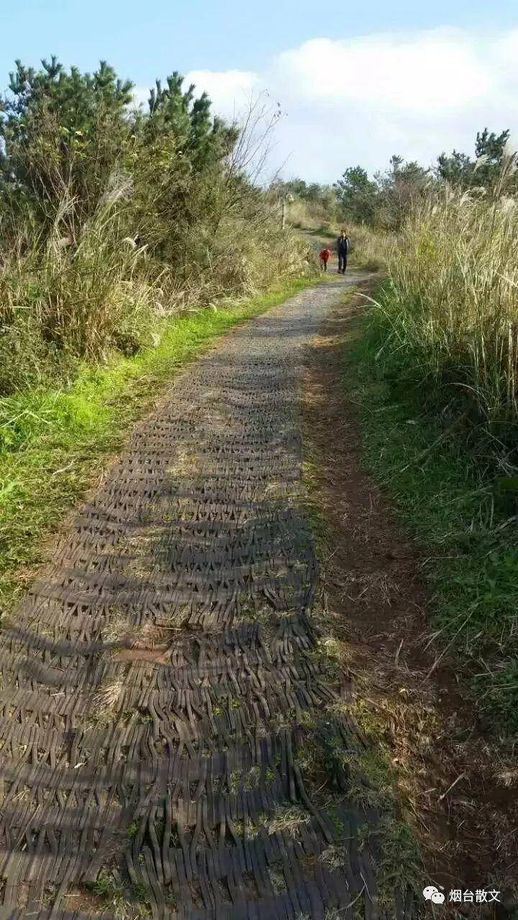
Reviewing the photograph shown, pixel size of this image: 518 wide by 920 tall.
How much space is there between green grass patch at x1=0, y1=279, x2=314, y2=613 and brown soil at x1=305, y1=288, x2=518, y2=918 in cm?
150

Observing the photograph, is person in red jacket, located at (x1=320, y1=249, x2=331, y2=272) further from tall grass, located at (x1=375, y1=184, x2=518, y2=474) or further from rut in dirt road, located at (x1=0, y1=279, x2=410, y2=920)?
rut in dirt road, located at (x1=0, y1=279, x2=410, y2=920)

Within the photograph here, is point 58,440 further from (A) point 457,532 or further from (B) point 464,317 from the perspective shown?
(B) point 464,317

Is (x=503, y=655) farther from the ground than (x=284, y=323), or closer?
closer

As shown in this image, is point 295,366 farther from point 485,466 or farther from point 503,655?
point 503,655

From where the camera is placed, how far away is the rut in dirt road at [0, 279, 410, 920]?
1646mm

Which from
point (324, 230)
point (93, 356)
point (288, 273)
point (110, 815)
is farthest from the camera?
point (324, 230)

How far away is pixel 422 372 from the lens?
4.79 metres

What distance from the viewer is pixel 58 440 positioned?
15.0ft

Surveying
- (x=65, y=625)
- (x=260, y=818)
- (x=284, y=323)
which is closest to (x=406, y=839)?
(x=260, y=818)

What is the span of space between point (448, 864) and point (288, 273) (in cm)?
1563

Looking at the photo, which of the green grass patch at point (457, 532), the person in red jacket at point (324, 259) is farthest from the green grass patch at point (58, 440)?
the person in red jacket at point (324, 259)

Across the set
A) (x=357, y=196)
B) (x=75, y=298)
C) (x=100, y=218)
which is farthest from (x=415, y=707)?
(x=357, y=196)

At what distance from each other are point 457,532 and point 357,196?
3320 cm

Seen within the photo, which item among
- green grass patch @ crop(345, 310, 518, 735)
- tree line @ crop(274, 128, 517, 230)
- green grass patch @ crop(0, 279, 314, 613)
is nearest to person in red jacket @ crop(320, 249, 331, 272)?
tree line @ crop(274, 128, 517, 230)
